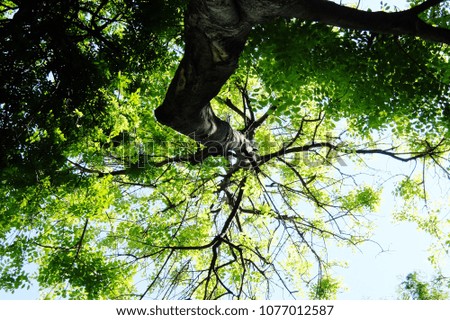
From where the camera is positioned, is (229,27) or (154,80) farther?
(154,80)

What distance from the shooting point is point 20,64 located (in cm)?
373

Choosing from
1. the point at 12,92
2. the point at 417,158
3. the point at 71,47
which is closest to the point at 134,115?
the point at 71,47

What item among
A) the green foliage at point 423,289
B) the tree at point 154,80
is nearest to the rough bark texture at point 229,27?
the tree at point 154,80

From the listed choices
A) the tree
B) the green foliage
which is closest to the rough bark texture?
the tree

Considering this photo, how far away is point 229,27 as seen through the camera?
2670mm

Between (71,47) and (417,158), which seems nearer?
(71,47)

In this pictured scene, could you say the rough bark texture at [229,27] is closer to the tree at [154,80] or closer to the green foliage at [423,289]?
the tree at [154,80]

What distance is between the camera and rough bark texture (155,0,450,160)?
2.51m

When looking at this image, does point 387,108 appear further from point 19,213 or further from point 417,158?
point 19,213

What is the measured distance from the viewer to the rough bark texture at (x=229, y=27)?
8.23 feet

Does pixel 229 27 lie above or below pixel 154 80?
below

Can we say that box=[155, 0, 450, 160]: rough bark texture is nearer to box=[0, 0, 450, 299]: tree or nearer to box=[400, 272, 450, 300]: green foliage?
box=[0, 0, 450, 299]: tree

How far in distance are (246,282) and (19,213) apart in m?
4.23

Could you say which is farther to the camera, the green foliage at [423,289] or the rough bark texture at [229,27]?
the green foliage at [423,289]
